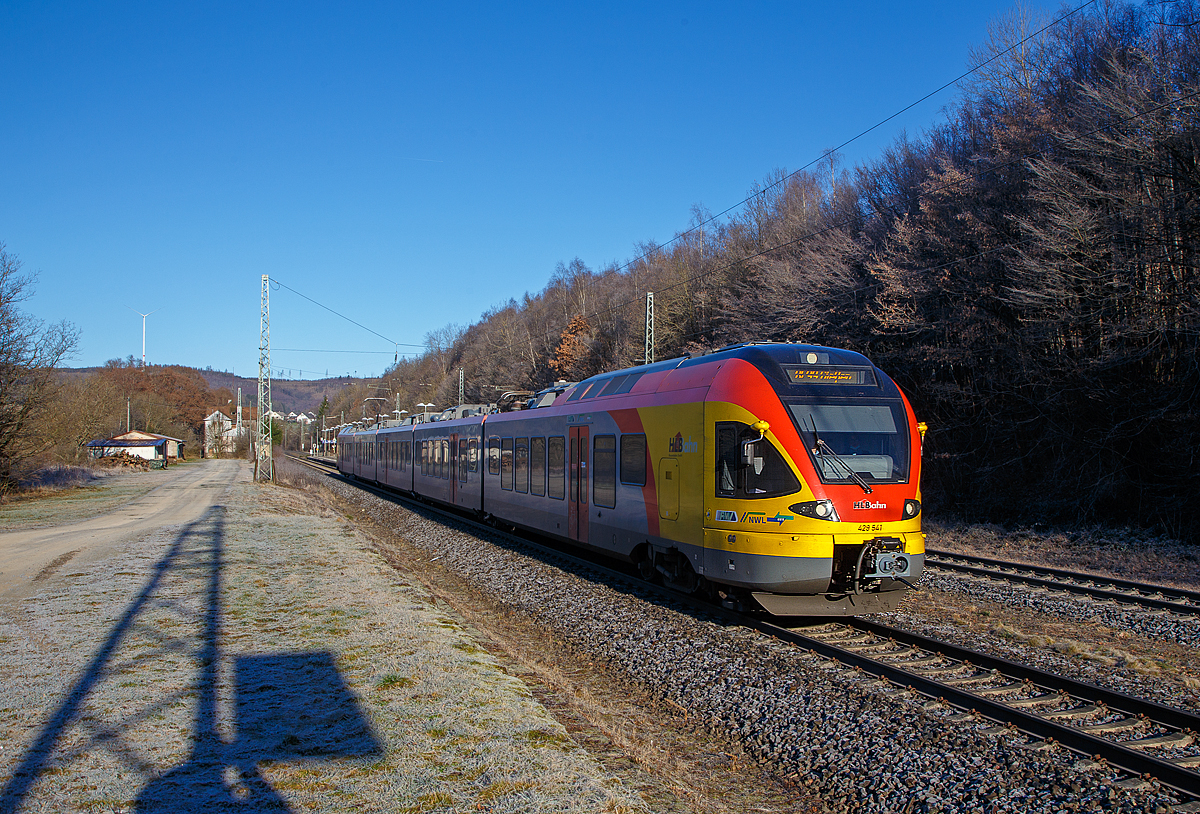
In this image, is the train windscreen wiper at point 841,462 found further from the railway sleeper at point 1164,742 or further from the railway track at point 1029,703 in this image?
the railway sleeper at point 1164,742

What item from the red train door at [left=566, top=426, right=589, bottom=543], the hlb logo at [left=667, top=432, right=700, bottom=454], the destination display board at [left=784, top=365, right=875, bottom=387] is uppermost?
the destination display board at [left=784, top=365, right=875, bottom=387]

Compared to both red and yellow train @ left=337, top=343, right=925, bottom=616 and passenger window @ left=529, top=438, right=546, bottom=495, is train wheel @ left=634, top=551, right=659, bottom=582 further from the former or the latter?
passenger window @ left=529, top=438, right=546, bottom=495

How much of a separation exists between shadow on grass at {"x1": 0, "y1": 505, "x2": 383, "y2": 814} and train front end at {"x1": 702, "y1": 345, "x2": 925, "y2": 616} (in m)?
4.55

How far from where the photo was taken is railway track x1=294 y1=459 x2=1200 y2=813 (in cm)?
505

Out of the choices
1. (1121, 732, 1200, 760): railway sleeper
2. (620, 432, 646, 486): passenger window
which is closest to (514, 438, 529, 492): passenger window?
(620, 432, 646, 486): passenger window

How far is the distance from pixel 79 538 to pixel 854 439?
674 inches

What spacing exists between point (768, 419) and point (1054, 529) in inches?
501

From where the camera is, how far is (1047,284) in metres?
17.3

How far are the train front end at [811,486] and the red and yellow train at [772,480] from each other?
0.05 feet

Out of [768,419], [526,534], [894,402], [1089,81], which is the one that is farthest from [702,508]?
[1089,81]

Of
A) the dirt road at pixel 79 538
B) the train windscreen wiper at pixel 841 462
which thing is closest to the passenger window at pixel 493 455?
the dirt road at pixel 79 538

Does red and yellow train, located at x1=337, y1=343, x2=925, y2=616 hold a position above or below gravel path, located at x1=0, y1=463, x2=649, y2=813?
above

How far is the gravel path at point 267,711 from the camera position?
4.43m

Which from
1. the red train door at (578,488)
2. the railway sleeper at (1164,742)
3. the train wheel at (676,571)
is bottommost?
the railway sleeper at (1164,742)
